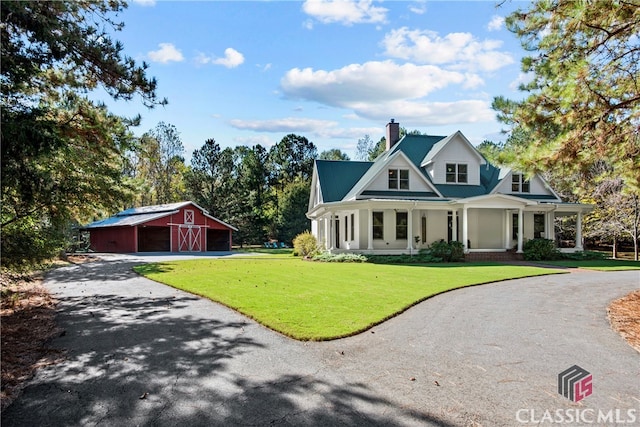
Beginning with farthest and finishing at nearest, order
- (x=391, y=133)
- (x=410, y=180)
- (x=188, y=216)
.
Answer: (x=188, y=216)
(x=391, y=133)
(x=410, y=180)

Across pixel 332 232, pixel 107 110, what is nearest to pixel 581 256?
pixel 332 232

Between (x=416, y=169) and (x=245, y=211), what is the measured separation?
28.6 m

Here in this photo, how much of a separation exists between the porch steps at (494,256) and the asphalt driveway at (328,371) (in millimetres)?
13012

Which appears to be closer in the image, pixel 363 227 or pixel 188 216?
pixel 363 227

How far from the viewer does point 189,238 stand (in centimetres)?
3647

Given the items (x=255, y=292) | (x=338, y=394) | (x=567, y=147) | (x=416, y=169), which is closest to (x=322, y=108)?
(x=416, y=169)

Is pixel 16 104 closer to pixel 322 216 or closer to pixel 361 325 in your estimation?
pixel 361 325

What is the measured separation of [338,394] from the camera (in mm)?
3973

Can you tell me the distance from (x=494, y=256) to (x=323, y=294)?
14.8 meters

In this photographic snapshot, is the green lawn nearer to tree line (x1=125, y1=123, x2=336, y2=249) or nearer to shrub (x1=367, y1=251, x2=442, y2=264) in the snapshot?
shrub (x1=367, y1=251, x2=442, y2=264)

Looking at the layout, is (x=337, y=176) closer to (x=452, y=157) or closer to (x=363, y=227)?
(x=363, y=227)

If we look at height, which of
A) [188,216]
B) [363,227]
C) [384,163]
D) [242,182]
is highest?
[242,182]

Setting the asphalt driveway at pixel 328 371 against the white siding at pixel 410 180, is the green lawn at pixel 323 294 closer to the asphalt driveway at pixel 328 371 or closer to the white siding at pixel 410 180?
the asphalt driveway at pixel 328 371

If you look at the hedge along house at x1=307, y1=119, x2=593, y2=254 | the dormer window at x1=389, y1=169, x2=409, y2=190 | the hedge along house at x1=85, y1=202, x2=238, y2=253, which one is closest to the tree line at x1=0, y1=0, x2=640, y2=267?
the hedge along house at x1=307, y1=119, x2=593, y2=254
